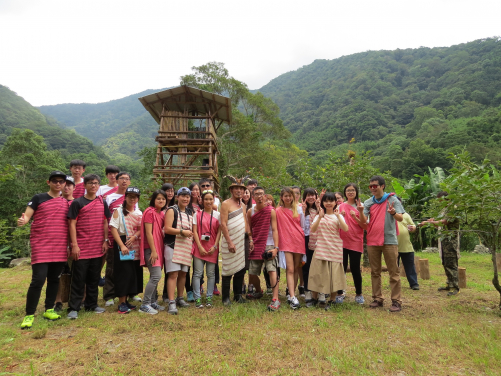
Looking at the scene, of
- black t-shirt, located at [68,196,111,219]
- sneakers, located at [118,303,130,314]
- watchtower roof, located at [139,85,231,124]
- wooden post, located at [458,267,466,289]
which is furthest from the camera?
watchtower roof, located at [139,85,231,124]

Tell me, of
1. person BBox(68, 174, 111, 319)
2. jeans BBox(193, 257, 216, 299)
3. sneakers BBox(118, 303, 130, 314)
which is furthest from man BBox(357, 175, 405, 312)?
person BBox(68, 174, 111, 319)

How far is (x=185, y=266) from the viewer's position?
4.89 m

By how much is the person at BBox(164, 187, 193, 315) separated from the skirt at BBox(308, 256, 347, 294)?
1.96 meters

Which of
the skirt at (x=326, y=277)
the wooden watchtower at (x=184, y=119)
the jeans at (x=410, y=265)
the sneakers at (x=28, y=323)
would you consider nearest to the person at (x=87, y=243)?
the sneakers at (x=28, y=323)

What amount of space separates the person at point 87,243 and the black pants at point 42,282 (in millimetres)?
215

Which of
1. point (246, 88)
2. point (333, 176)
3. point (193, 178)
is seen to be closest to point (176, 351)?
point (333, 176)

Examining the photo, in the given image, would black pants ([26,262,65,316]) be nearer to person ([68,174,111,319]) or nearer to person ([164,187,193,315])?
person ([68,174,111,319])

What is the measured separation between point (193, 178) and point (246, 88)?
543 inches

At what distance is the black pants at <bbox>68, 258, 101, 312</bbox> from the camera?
4.50 meters

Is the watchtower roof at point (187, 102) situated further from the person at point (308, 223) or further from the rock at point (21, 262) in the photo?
the person at point (308, 223)

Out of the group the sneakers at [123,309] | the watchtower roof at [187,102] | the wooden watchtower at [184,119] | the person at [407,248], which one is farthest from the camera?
the wooden watchtower at [184,119]

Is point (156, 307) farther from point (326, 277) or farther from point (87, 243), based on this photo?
point (326, 277)

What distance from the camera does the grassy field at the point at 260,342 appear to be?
2.99 meters

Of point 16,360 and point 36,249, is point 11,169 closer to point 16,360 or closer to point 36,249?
point 36,249
